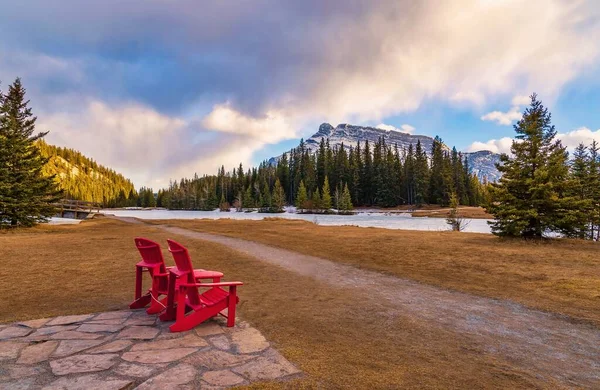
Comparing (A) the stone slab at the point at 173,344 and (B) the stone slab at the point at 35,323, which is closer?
(A) the stone slab at the point at 173,344

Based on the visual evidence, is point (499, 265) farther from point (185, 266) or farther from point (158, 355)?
point (158, 355)

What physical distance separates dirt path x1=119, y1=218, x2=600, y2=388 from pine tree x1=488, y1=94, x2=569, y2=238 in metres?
10.7

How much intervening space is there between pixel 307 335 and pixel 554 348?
10.9ft

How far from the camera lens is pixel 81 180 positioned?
173 metres

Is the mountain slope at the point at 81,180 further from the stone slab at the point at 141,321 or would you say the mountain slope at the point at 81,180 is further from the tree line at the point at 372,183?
the stone slab at the point at 141,321

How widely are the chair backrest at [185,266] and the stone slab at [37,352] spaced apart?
1661 mm

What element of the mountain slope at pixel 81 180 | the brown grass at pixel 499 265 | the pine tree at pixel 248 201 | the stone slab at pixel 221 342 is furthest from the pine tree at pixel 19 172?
the mountain slope at pixel 81 180

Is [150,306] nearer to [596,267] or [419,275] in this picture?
[419,275]

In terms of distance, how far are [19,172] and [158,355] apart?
26.8 metres

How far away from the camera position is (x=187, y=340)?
4270 millimetres

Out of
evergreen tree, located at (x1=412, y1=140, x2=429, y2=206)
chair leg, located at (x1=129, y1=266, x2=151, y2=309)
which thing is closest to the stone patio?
chair leg, located at (x1=129, y1=266, x2=151, y2=309)

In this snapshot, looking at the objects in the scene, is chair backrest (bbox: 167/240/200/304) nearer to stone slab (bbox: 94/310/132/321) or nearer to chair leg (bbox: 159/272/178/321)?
chair leg (bbox: 159/272/178/321)

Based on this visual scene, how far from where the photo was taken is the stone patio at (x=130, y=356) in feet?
10.3

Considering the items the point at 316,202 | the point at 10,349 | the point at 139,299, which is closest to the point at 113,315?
the point at 139,299
